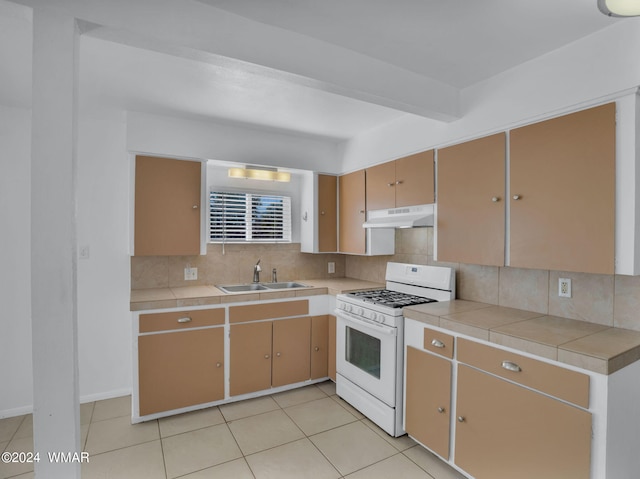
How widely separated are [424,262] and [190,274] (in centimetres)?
219

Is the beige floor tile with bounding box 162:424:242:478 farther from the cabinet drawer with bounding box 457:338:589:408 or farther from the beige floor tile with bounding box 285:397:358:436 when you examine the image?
the cabinet drawer with bounding box 457:338:589:408

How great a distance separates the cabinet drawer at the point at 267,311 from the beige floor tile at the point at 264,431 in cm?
77

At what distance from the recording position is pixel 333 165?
12.3 feet

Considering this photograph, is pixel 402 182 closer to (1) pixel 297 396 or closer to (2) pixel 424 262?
(2) pixel 424 262

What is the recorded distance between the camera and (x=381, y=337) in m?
2.55

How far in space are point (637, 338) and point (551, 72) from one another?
4.77 ft

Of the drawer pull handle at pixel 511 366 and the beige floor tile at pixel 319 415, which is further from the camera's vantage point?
the beige floor tile at pixel 319 415

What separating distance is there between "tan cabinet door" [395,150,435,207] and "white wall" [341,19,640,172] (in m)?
0.09

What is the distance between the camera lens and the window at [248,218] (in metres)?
3.48

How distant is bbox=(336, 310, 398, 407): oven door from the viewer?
2.46m

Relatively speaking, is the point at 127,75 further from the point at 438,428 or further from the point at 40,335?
the point at 438,428

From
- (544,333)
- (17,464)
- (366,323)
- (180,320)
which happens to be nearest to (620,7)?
(544,333)

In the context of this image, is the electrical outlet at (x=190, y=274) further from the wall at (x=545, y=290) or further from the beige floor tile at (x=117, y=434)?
the wall at (x=545, y=290)

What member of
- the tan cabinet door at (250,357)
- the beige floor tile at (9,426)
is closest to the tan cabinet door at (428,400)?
the tan cabinet door at (250,357)
